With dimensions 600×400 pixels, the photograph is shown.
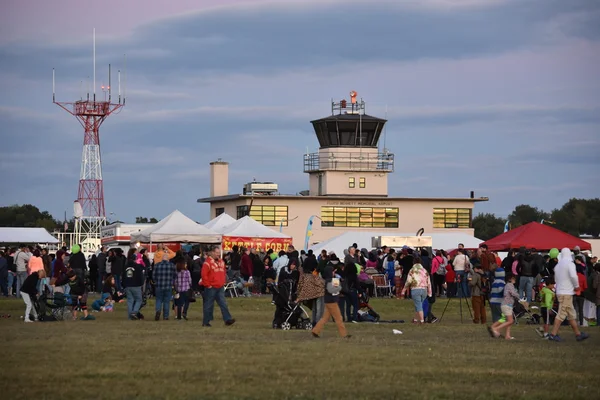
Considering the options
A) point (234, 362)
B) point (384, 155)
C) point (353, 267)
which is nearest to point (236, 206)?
point (384, 155)

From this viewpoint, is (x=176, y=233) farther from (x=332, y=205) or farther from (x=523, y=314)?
(x=332, y=205)

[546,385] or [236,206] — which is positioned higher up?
[236,206]

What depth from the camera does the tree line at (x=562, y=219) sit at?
5394 inches

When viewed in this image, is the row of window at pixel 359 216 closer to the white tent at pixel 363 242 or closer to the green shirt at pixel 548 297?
the white tent at pixel 363 242

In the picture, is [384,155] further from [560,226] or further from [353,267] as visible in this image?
[560,226]

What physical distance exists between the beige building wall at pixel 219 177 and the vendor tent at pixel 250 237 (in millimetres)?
32908

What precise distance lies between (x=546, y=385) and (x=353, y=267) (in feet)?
44.4

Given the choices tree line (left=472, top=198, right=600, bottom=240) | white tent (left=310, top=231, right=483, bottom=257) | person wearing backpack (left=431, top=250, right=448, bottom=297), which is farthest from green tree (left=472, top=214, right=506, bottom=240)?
person wearing backpack (left=431, top=250, right=448, bottom=297)

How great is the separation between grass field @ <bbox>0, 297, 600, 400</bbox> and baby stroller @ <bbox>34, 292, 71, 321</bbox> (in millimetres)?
1824

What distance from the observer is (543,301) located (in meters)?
28.2

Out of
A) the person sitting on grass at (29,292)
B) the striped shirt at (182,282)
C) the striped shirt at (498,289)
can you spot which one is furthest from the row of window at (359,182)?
the striped shirt at (498,289)

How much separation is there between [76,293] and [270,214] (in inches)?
1949

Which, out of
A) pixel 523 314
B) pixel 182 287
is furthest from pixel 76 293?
pixel 523 314

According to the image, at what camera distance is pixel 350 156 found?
7756cm
